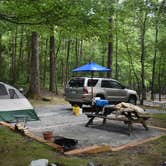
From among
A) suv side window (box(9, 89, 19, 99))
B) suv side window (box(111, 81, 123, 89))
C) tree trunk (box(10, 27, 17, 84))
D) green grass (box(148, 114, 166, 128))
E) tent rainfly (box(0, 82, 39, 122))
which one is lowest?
green grass (box(148, 114, 166, 128))

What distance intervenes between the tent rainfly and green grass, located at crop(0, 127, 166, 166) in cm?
261

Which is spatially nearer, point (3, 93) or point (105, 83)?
point (3, 93)

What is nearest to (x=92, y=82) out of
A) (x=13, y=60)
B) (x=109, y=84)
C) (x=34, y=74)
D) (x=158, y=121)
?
(x=109, y=84)

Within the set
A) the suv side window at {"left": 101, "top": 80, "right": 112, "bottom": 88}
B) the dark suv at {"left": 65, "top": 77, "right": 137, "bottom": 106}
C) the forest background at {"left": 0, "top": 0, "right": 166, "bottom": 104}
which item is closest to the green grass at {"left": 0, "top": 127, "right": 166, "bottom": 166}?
the forest background at {"left": 0, "top": 0, "right": 166, "bottom": 104}

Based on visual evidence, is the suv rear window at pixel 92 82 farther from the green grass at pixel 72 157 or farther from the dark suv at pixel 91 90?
the green grass at pixel 72 157

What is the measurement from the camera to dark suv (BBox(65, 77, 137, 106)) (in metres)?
13.3

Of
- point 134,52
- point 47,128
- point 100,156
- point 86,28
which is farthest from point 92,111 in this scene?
point 134,52

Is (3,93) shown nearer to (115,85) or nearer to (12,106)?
(12,106)

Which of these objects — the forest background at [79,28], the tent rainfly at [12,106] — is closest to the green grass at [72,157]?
the tent rainfly at [12,106]

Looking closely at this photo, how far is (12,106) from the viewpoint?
9656mm

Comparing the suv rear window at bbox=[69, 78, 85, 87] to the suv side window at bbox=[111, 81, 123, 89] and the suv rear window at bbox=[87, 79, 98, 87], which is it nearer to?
the suv rear window at bbox=[87, 79, 98, 87]

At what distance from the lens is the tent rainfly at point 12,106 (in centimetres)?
941

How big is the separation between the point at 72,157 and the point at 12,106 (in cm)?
462

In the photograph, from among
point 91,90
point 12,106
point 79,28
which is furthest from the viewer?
point 91,90
